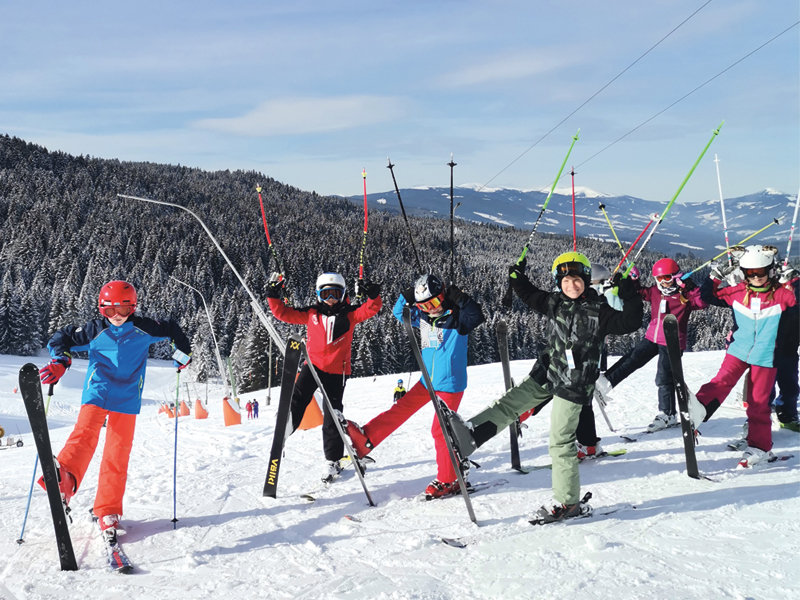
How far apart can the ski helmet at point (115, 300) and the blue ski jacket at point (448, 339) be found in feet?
7.34

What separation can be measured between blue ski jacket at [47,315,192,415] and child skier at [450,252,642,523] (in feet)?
8.42

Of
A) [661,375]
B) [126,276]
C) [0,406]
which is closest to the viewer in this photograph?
[661,375]

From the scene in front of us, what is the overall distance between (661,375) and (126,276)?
11711 cm

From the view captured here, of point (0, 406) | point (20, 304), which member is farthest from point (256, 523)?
point (20, 304)

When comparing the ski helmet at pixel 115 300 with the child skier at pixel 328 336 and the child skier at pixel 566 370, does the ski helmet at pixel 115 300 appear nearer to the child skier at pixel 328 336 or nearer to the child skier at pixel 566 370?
the child skier at pixel 328 336

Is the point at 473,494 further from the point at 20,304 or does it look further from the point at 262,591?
the point at 20,304

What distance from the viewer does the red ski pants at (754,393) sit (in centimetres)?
552

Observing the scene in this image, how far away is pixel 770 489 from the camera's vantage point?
4766mm

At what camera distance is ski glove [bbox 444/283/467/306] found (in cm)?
520

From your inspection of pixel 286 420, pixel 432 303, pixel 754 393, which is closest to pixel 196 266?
pixel 286 420

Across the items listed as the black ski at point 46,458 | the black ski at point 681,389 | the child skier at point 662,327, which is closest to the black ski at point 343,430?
the black ski at point 46,458

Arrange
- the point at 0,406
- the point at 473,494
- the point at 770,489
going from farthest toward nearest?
the point at 0,406
the point at 473,494
the point at 770,489

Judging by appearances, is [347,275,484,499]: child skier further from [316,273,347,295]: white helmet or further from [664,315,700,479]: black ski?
[664,315,700,479]: black ski

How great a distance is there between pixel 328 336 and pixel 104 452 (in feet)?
7.42
